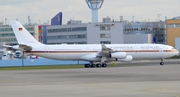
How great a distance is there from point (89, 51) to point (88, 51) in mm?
191

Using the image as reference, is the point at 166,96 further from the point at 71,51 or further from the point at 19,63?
the point at 19,63

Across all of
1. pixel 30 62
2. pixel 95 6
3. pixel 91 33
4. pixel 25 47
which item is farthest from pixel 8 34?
pixel 25 47

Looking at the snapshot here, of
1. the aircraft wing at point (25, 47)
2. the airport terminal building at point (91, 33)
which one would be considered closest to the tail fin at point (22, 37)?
the aircraft wing at point (25, 47)

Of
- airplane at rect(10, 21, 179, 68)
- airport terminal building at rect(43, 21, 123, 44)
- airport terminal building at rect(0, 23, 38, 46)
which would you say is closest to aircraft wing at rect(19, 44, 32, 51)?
airplane at rect(10, 21, 179, 68)

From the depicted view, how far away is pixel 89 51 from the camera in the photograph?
67375 mm

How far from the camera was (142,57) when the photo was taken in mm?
69438

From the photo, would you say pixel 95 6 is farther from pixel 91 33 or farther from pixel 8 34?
pixel 91 33

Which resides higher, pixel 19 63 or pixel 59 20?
pixel 59 20

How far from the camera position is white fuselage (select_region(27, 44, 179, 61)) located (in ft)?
215

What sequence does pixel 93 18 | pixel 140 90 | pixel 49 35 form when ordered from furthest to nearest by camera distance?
pixel 93 18 → pixel 49 35 → pixel 140 90

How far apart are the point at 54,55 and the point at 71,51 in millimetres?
2491

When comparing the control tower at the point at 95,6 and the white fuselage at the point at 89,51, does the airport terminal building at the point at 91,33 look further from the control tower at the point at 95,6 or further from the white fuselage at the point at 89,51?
the white fuselage at the point at 89,51

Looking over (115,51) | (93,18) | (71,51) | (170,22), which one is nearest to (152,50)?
(115,51)

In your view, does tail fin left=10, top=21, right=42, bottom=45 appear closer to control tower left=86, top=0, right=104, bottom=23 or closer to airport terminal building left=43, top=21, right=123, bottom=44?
airport terminal building left=43, top=21, right=123, bottom=44
